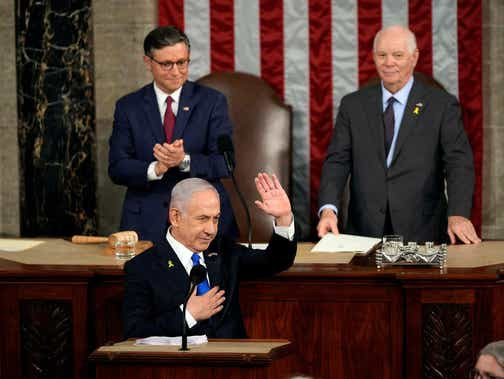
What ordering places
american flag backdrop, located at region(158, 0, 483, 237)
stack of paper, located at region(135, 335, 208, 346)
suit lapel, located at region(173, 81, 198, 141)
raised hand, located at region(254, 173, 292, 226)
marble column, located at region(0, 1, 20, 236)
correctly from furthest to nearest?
marble column, located at region(0, 1, 20, 236) < american flag backdrop, located at region(158, 0, 483, 237) < suit lapel, located at region(173, 81, 198, 141) < raised hand, located at region(254, 173, 292, 226) < stack of paper, located at region(135, 335, 208, 346)

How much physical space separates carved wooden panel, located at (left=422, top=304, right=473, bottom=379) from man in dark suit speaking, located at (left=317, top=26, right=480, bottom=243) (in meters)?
Answer: 1.21

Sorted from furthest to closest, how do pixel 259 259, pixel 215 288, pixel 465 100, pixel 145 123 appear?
pixel 465 100 → pixel 145 123 → pixel 259 259 → pixel 215 288

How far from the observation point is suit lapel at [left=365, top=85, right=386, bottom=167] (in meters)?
5.76

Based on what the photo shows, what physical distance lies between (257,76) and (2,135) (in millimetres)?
1703

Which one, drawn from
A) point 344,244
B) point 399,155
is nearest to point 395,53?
point 399,155

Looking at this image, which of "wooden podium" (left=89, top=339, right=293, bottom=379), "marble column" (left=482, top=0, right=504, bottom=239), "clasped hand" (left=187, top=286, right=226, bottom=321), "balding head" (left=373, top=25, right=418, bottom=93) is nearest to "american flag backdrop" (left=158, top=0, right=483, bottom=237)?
"marble column" (left=482, top=0, right=504, bottom=239)

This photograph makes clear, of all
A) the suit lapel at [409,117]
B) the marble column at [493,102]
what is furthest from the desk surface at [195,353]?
the marble column at [493,102]

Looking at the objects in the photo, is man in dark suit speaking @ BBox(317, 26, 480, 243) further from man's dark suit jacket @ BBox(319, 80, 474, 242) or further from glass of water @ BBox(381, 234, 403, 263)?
glass of water @ BBox(381, 234, 403, 263)

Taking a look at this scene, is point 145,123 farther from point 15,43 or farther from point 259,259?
point 15,43

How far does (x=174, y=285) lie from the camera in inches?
161

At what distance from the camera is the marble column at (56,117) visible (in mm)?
7355

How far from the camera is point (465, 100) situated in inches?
286

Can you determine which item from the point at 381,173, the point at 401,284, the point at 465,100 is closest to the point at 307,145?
the point at 465,100

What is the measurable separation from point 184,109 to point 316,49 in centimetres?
201
